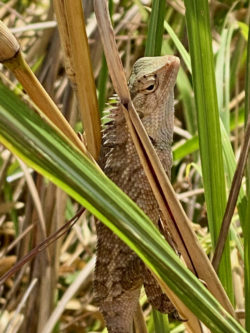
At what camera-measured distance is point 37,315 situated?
2.00 metres

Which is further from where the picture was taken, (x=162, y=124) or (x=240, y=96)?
(x=240, y=96)

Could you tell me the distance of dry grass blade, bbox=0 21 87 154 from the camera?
3.02 feet

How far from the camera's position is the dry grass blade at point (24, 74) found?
92cm

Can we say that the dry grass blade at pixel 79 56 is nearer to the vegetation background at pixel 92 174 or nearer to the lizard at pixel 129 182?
the vegetation background at pixel 92 174

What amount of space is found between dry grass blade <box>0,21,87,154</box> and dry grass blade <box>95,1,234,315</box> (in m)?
0.11

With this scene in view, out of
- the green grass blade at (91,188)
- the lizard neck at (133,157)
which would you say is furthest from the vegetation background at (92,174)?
the lizard neck at (133,157)

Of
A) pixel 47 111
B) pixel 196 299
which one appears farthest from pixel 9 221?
pixel 196 299

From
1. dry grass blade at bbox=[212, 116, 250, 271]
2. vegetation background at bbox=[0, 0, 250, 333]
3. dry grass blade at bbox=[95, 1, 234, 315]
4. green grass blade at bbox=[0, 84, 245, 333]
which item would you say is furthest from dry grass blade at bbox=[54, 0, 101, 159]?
green grass blade at bbox=[0, 84, 245, 333]

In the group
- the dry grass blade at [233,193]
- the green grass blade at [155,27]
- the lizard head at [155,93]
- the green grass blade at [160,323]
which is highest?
the green grass blade at [155,27]

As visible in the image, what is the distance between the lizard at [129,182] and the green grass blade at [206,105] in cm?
18

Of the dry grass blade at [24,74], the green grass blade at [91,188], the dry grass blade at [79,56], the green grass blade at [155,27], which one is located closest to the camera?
the green grass blade at [91,188]

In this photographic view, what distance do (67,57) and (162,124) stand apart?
33 cm

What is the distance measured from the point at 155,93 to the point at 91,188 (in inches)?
26.3

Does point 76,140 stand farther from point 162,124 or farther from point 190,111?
point 190,111
